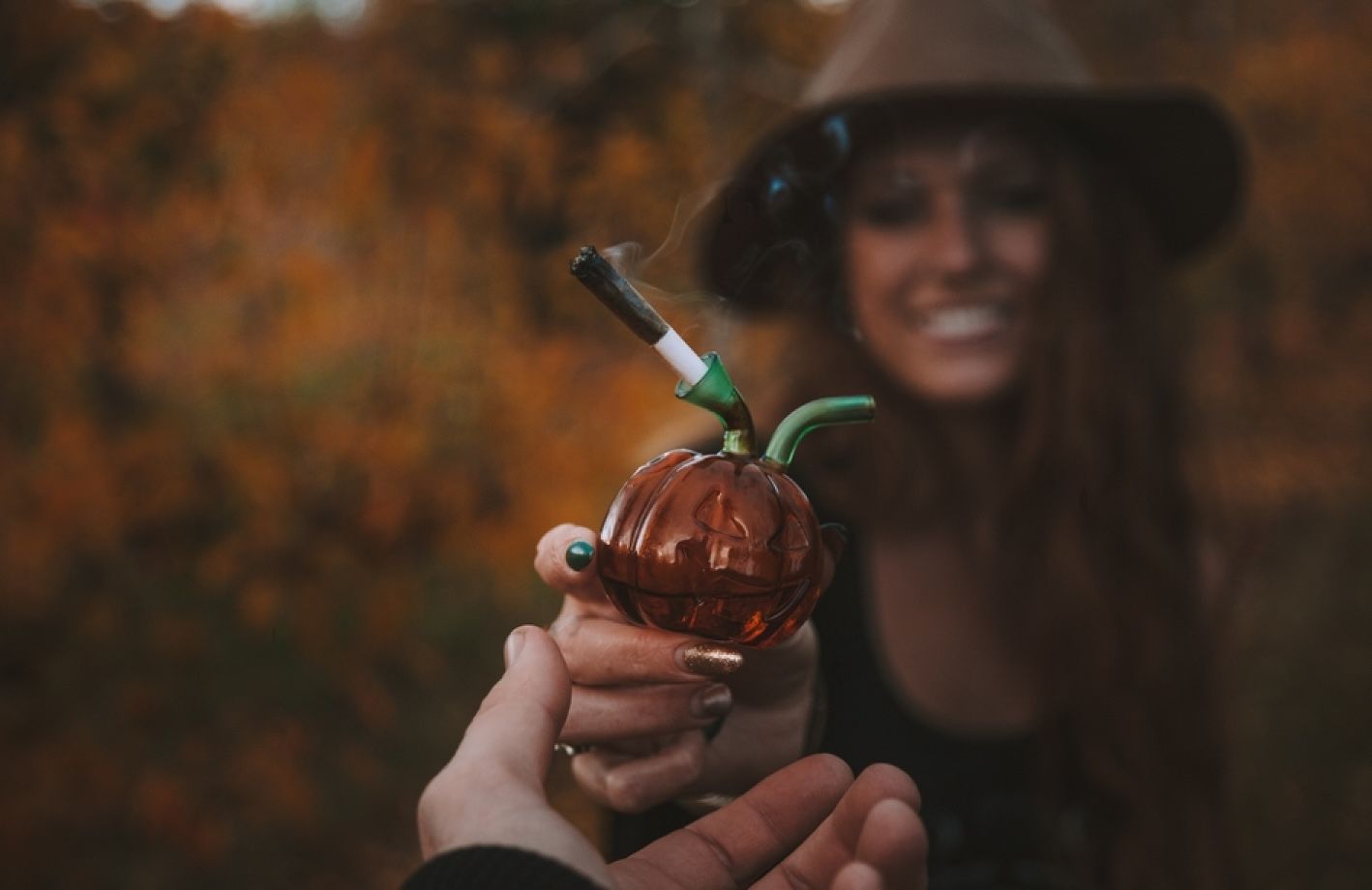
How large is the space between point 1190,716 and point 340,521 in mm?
2681

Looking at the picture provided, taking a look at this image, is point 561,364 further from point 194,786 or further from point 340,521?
point 194,786

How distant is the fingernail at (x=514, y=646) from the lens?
1.31m

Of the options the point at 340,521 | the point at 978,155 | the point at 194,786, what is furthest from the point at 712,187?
the point at 194,786

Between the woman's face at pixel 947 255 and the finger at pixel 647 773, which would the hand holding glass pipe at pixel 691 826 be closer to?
the finger at pixel 647 773

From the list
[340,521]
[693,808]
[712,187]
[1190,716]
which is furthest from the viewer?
[340,521]

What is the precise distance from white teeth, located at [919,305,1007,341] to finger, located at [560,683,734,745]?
5.12ft

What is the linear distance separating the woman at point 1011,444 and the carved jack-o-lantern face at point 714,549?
1251 mm

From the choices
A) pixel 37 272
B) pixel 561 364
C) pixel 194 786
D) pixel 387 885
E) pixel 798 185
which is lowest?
pixel 387 885

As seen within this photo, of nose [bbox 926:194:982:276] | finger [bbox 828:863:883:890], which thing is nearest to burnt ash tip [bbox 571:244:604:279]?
finger [bbox 828:863:883:890]

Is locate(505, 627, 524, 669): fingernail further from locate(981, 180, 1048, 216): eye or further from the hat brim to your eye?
locate(981, 180, 1048, 216): eye

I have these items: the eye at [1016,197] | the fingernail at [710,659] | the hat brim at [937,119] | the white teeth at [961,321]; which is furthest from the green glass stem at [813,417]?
the eye at [1016,197]

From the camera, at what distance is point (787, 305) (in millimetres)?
2848

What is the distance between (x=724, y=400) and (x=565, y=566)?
279 millimetres

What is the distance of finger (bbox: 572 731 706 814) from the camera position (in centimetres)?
154
